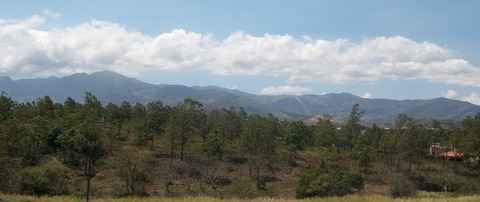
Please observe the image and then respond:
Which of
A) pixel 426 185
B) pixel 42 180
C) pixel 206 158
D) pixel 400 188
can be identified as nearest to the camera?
pixel 42 180

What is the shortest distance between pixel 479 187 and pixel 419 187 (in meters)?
11.9

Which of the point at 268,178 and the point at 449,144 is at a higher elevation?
the point at 449,144

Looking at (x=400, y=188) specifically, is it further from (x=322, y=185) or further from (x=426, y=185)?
(x=426, y=185)

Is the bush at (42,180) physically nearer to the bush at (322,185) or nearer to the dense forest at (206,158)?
the dense forest at (206,158)

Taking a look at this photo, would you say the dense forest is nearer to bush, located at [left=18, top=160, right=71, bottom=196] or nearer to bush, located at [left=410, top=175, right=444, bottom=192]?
bush, located at [left=18, top=160, right=71, bottom=196]

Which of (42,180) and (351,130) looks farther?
(351,130)

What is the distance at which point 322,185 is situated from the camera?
37.8m

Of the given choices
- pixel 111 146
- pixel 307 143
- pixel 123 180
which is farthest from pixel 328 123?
pixel 123 180

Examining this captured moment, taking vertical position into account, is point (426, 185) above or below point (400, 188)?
below

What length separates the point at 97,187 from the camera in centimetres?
3678

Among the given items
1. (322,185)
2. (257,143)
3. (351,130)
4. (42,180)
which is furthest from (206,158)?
(351,130)

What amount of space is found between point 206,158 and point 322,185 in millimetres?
21636

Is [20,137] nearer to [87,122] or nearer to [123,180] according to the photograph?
[87,122]

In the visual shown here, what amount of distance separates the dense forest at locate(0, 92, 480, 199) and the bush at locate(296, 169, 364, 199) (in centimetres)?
10
